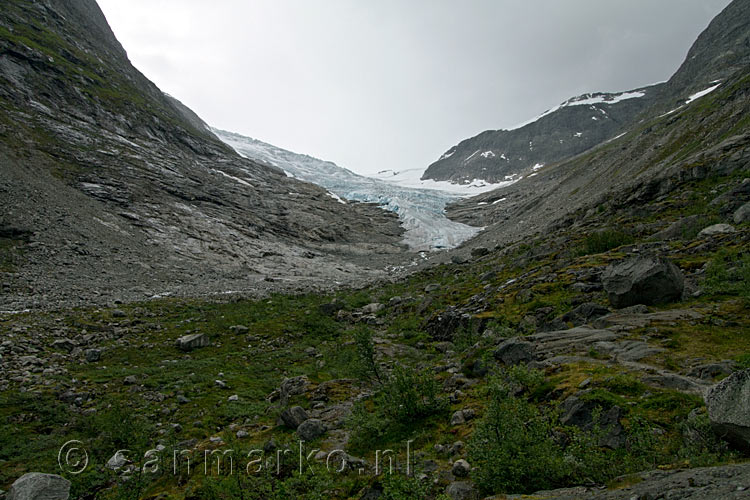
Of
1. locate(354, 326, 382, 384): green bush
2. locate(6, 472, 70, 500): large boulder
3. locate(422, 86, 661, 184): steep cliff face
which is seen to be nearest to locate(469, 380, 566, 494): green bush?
locate(354, 326, 382, 384): green bush

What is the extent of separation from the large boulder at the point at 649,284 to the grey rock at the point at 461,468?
22.6ft

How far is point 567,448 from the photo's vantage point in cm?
483

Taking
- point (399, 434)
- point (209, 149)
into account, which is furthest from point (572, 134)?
point (399, 434)

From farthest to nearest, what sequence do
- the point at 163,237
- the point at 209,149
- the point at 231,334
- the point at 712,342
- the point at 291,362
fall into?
1. the point at 209,149
2. the point at 163,237
3. the point at 231,334
4. the point at 291,362
5. the point at 712,342

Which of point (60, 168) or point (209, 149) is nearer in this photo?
point (60, 168)

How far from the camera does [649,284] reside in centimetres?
917

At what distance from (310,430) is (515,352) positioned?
4898 mm

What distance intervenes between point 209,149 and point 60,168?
41011mm

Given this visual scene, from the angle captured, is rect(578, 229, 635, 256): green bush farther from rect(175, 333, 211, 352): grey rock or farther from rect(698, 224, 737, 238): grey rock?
rect(175, 333, 211, 352): grey rock

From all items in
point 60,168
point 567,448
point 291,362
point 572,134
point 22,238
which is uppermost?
point 572,134

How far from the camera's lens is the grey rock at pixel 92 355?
38.8 feet

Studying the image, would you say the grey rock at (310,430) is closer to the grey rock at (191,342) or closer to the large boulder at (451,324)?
the large boulder at (451,324)

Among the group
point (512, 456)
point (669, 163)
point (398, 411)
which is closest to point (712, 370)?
point (512, 456)

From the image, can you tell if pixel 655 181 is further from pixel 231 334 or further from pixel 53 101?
pixel 53 101
